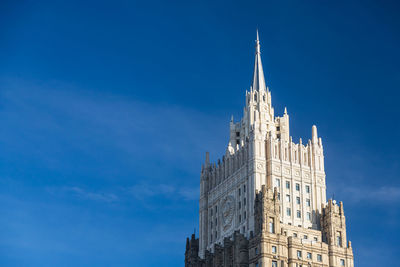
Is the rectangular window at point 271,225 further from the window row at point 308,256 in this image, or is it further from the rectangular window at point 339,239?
the rectangular window at point 339,239

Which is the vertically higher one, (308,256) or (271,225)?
(271,225)

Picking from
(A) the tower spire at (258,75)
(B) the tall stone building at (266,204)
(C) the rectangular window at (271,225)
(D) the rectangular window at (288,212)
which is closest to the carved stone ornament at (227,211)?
(B) the tall stone building at (266,204)

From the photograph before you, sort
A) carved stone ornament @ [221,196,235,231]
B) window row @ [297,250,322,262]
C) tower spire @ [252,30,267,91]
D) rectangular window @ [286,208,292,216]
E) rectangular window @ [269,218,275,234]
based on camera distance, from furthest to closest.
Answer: tower spire @ [252,30,267,91]
carved stone ornament @ [221,196,235,231]
rectangular window @ [286,208,292,216]
window row @ [297,250,322,262]
rectangular window @ [269,218,275,234]

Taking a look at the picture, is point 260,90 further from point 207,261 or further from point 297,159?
point 207,261

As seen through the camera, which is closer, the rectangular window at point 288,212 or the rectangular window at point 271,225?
the rectangular window at point 271,225

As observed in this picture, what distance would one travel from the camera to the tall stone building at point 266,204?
495 feet

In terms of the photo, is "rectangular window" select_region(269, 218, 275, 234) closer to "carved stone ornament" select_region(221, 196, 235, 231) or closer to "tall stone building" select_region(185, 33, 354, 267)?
"tall stone building" select_region(185, 33, 354, 267)

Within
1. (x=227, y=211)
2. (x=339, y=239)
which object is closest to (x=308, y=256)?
(x=339, y=239)

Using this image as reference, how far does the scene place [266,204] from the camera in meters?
151

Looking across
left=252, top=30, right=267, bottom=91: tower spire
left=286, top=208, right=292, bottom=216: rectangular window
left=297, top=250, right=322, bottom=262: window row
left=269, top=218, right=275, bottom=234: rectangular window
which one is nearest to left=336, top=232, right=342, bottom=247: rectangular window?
left=297, top=250, right=322, bottom=262: window row

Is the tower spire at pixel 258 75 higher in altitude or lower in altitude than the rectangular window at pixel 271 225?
higher

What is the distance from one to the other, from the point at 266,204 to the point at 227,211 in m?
15.2

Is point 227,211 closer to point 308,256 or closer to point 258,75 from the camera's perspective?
point 308,256

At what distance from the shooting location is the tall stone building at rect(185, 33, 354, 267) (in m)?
151
